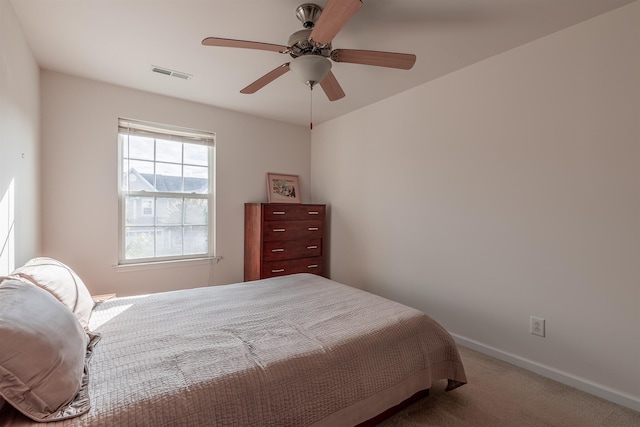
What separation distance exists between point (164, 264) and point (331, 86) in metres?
2.50

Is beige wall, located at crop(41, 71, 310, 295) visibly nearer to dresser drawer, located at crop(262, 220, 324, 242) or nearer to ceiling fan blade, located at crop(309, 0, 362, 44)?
dresser drawer, located at crop(262, 220, 324, 242)

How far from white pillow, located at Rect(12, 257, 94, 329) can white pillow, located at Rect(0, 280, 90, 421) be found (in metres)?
0.36

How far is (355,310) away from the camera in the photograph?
1.89 metres

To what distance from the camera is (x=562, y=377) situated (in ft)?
6.61

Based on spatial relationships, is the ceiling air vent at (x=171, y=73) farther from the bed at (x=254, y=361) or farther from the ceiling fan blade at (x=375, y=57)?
the bed at (x=254, y=361)

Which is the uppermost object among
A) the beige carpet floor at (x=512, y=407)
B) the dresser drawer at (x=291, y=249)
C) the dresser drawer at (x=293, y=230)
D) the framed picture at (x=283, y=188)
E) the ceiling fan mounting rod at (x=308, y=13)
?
the ceiling fan mounting rod at (x=308, y=13)

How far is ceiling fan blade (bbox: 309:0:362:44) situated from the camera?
127cm

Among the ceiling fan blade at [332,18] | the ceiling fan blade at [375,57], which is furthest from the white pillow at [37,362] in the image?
the ceiling fan blade at [375,57]

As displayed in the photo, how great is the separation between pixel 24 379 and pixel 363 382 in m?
1.26

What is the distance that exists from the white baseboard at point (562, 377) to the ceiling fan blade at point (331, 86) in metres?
2.28

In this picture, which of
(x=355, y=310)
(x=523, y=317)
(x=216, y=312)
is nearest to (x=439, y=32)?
(x=355, y=310)

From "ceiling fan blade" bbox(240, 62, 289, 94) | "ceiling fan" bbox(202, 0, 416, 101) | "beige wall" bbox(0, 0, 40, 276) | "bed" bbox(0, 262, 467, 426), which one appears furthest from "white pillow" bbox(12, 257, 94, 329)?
"ceiling fan blade" bbox(240, 62, 289, 94)

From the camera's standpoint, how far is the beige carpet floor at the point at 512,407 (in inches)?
64.0

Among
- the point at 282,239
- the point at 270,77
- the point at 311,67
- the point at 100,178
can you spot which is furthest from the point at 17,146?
the point at 282,239
